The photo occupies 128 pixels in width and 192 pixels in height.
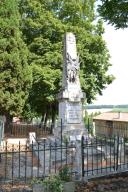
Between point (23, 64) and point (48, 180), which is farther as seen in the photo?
point (23, 64)

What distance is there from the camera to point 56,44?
1229 inches

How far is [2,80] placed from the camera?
26.2 m

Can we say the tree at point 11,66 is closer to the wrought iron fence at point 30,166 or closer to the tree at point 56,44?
the tree at point 56,44

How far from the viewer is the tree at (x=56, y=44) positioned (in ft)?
98.3

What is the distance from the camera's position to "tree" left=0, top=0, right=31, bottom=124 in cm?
2639

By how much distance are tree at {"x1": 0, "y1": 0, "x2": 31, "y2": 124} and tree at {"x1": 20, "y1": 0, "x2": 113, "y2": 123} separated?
2121 mm

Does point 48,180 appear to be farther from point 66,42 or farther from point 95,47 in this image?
point 95,47

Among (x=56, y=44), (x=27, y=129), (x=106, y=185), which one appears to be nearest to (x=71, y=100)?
(x=106, y=185)

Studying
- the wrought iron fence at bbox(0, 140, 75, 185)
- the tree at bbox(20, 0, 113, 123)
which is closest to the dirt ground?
the wrought iron fence at bbox(0, 140, 75, 185)

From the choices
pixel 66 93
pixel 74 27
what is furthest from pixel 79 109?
pixel 74 27

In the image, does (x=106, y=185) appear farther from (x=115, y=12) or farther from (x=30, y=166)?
(x=115, y=12)

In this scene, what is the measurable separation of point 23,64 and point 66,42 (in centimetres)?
896

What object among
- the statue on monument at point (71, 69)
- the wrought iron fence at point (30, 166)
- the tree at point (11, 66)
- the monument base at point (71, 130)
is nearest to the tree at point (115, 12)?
the wrought iron fence at point (30, 166)

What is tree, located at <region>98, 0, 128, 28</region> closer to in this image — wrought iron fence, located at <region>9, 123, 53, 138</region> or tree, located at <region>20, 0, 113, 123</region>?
wrought iron fence, located at <region>9, 123, 53, 138</region>
